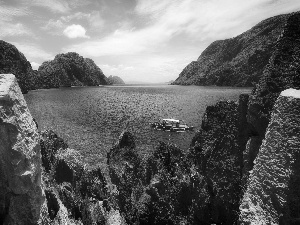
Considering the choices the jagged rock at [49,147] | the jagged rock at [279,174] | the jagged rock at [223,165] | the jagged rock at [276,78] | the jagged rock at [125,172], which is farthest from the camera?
the jagged rock at [125,172]

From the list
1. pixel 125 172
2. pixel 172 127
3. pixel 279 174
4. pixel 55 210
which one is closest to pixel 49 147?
pixel 125 172

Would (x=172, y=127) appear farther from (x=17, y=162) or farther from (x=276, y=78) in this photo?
(x=17, y=162)

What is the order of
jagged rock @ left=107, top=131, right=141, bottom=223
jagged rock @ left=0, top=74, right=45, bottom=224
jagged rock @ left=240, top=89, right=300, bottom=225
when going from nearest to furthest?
1. jagged rock @ left=240, top=89, right=300, bottom=225
2. jagged rock @ left=0, top=74, right=45, bottom=224
3. jagged rock @ left=107, top=131, right=141, bottom=223

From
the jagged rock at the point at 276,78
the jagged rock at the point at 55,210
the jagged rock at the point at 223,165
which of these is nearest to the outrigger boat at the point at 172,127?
the jagged rock at the point at 223,165

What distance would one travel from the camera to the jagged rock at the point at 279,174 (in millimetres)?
6516

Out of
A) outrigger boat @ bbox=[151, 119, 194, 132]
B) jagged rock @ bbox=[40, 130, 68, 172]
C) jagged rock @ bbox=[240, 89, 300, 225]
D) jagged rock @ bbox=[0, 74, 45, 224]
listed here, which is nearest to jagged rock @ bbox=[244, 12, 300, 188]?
jagged rock @ bbox=[240, 89, 300, 225]

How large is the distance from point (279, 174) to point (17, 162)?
25.5 ft

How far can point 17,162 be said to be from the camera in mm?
7434

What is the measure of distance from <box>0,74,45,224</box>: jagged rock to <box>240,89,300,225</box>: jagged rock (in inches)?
265

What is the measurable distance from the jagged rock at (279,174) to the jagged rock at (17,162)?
6.73 m

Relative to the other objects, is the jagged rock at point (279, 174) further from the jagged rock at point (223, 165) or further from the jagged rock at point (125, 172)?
the jagged rock at point (125, 172)

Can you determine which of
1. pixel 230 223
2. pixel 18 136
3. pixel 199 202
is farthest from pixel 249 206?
pixel 199 202

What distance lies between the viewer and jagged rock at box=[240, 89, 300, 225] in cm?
652

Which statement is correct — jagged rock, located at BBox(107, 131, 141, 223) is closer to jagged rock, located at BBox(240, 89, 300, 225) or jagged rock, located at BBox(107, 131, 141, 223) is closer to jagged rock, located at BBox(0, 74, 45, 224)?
jagged rock, located at BBox(0, 74, 45, 224)
